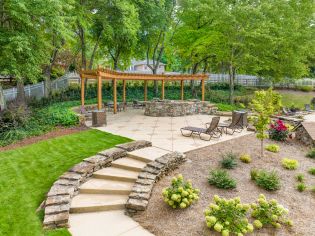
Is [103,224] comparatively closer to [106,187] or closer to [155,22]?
[106,187]

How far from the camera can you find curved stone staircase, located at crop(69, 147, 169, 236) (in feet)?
14.1

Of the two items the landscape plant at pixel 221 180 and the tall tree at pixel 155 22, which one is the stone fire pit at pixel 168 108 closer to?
the tall tree at pixel 155 22

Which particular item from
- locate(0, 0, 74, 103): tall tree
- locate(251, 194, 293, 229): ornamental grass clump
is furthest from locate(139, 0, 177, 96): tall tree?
locate(251, 194, 293, 229): ornamental grass clump

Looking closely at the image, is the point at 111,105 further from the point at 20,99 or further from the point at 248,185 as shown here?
the point at 248,185

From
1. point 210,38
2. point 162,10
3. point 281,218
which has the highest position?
point 162,10

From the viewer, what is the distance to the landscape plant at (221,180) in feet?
17.8

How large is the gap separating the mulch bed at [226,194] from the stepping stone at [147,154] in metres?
0.79

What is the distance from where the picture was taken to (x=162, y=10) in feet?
60.6

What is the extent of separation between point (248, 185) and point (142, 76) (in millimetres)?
11630

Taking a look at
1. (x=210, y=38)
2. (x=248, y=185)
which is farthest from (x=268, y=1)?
(x=248, y=185)

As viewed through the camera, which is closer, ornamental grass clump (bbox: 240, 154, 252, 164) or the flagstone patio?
ornamental grass clump (bbox: 240, 154, 252, 164)

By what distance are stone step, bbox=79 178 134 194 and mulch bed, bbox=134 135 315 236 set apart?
687 millimetres

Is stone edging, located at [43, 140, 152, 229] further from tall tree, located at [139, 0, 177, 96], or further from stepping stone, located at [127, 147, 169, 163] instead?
tall tree, located at [139, 0, 177, 96]

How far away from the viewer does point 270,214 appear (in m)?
4.30
